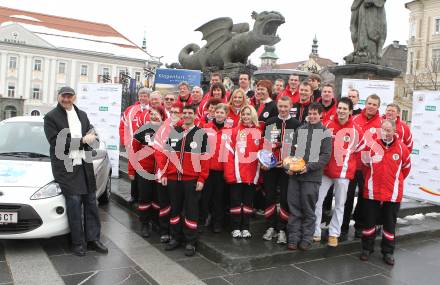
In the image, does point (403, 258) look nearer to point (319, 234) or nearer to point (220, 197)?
point (319, 234)

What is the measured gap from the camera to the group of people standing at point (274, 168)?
17.2 feet

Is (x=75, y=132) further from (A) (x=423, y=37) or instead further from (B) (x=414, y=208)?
(A) (x=423, y=37)

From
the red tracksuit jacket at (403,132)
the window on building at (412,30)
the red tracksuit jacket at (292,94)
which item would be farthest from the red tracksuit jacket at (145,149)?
the window on building at (412,30)

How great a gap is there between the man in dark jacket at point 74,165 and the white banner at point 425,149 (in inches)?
243

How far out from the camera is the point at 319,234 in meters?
5.56

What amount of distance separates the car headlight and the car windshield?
760 millimetres

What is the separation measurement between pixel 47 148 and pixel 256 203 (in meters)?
3.12

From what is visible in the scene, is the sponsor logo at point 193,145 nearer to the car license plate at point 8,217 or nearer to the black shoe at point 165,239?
the black shoe at point 165,239

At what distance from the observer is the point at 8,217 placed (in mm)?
4742

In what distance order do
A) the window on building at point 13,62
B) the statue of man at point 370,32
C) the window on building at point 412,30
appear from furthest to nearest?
1. the window on building at point 13,62
2. the window on building at point 412,30
3. the statue of man at point 370,32

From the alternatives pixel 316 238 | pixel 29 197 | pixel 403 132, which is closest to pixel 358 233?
pixel 316 238

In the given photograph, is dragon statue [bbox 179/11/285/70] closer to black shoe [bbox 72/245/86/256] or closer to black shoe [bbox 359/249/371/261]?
black shoe [bbox 359/249/371/261]

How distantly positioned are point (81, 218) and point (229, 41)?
27.3 ft

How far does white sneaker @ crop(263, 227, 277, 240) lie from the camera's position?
5.58 metres
